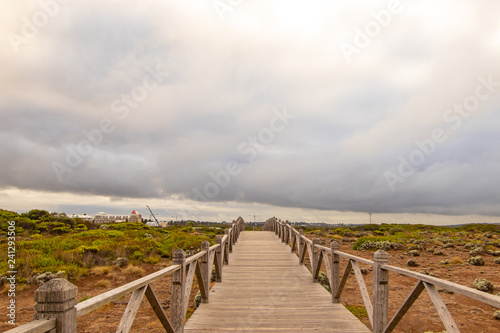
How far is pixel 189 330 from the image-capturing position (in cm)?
504

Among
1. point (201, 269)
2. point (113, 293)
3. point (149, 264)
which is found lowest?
point (149, 264)

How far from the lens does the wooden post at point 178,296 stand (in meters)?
4.69

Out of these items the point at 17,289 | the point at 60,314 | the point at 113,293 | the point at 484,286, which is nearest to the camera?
the point at 60,314

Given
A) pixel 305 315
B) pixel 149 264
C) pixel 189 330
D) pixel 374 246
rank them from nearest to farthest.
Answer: pixel 189 330
pixel 305 315
pixel 149 264
pixel 374 246

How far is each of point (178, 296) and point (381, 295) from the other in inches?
119

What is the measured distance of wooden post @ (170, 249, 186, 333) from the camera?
15.4 feet

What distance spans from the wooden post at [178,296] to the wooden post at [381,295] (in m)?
2.90

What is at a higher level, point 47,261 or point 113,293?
point 113,293

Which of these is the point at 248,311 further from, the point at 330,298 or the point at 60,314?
the point at 60,314

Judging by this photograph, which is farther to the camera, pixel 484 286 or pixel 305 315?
pixel 484 286

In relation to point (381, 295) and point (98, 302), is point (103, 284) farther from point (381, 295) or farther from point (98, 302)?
point (381, 295)

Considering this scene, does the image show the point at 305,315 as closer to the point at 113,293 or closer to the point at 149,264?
the point at 113,293

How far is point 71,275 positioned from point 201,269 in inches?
318

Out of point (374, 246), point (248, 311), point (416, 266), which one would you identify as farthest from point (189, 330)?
point (374, 246)
